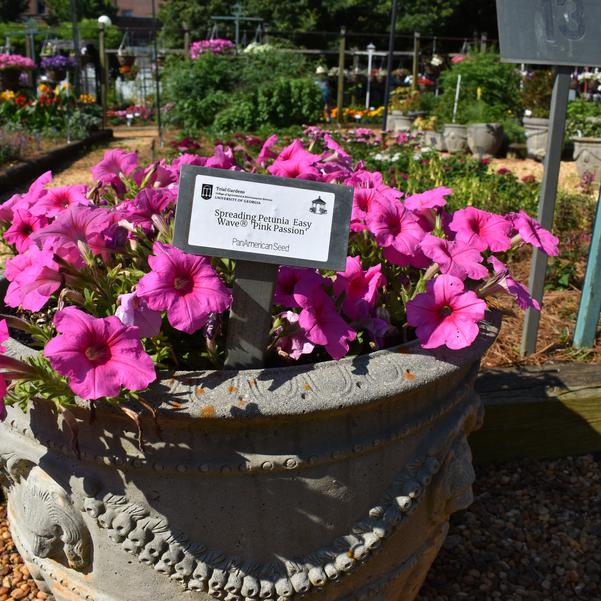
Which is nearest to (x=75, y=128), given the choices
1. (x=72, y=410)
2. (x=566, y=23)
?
(x=566, y=23)

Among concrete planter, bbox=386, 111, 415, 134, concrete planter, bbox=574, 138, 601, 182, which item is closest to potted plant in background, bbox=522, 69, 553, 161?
concrete planter, bbox=386, 111, 415, 134

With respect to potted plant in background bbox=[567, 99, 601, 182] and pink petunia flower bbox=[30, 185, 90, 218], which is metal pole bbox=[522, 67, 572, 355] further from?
potted plant in background bbox=[567, 99, 601, 182]

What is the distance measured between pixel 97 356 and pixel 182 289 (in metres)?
0.20

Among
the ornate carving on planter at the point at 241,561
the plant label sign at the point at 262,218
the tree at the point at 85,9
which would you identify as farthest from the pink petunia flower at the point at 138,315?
the tree at the point at 85,9

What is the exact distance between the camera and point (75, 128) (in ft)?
41.0

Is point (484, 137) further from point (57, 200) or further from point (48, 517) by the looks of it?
point (48, 517)

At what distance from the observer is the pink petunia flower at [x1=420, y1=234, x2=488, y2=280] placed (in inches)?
58.3

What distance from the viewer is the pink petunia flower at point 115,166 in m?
1.89

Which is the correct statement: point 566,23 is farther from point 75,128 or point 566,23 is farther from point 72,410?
point 75,128

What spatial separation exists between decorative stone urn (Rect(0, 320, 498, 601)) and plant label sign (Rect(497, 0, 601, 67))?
1.56 metres

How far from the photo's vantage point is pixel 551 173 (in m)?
2.81

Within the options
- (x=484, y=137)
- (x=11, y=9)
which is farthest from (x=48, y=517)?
(x=11, y=9)

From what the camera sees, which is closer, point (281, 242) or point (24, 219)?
point (281, 242)

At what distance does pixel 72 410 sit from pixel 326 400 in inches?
18.4
